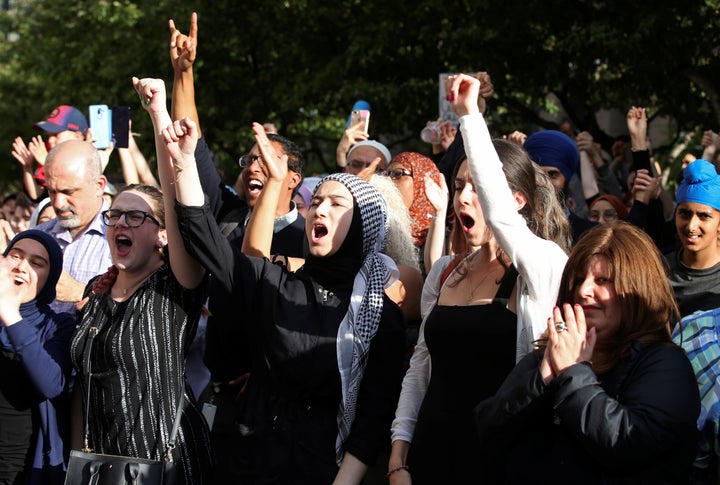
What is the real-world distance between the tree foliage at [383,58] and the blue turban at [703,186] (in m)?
6.88

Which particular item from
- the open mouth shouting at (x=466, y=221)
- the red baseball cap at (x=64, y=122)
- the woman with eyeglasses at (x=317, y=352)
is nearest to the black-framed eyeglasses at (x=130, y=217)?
the woman with eyeglasses at (x=317, y=352)

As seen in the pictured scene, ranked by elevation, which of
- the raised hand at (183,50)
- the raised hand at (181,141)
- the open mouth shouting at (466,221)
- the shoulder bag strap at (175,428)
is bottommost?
the shoulder bag strap at (175,428)

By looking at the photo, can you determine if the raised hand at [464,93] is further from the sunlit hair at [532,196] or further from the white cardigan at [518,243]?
the sunlit hair at [532,196]

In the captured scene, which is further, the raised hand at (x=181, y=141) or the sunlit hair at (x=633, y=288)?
the raised hand at (x=181, y=141)

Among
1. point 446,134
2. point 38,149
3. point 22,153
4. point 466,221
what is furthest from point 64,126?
point 466,221

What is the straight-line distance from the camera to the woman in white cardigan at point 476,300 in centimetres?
334

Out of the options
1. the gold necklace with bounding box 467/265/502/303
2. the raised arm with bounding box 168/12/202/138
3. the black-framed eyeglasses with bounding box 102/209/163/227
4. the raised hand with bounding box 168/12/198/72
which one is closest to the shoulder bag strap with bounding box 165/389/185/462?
the black-framed eyeglasses with bounding box 102/209/163/227

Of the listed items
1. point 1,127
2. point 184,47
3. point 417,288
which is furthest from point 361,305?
point 1,127

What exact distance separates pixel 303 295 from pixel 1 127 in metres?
23.7

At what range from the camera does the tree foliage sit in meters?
12.0

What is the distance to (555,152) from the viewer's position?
5891 millimetres

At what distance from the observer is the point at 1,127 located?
2547 cm

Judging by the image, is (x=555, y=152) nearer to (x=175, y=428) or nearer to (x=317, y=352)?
(x=317, y=352)

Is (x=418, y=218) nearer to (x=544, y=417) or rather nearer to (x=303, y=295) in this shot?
(x=303, y=295)
